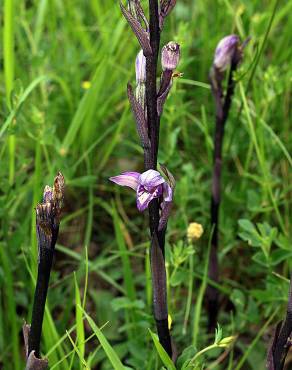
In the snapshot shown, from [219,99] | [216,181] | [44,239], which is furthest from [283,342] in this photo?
[219,99]

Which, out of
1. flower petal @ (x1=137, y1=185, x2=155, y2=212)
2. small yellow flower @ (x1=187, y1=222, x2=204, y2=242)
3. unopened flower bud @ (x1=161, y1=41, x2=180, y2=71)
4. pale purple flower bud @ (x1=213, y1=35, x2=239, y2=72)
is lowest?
small yellow flower @ (x1=187, y1=222, x2=204, y2=242)

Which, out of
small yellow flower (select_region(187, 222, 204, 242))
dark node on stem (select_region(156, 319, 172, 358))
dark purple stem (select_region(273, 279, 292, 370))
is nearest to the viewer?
dark purple stem (select_region(273, 279, 292, 370))

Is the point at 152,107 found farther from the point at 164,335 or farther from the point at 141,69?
the point at 164,335

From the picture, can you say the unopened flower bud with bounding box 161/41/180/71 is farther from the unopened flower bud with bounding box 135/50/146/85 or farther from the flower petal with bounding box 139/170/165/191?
the flower petal with bounding box 139/170/165/191

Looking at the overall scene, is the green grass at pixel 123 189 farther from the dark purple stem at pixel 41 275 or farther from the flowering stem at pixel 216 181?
the dark purple stem at pixel 41 275

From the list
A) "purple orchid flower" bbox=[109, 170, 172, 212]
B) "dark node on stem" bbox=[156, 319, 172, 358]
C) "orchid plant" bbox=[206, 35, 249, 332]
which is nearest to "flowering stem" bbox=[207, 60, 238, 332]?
"orchid plant" bbox=[206, 35, 249, 332]

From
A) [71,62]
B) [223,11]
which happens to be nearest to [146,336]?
[71,62]

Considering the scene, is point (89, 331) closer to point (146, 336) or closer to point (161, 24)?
point (146, 336)
